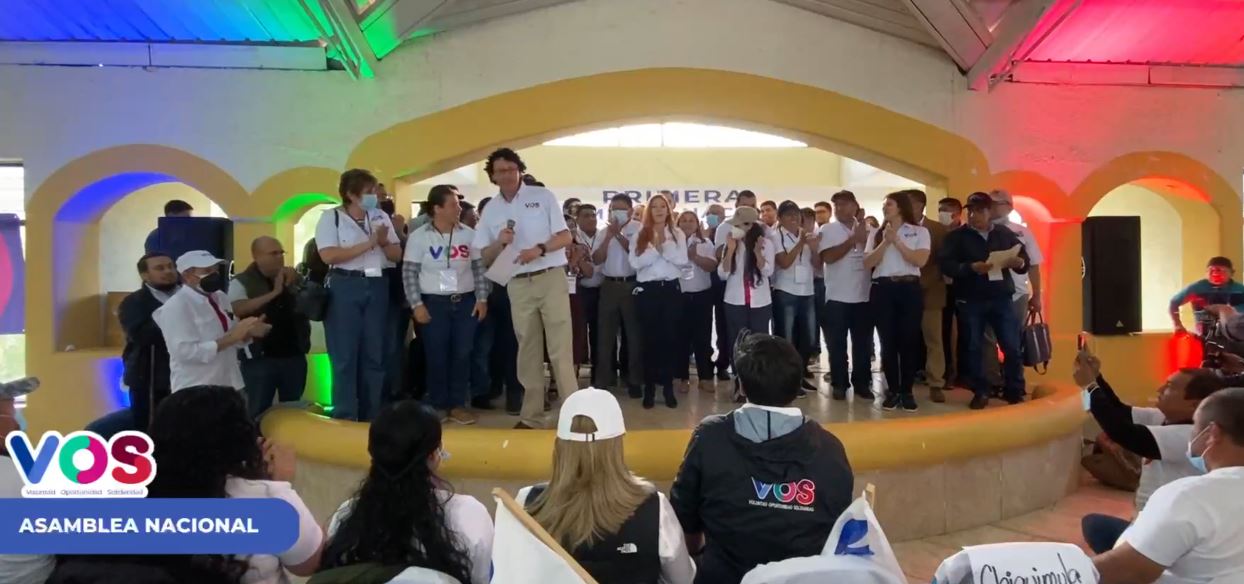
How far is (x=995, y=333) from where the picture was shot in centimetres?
493

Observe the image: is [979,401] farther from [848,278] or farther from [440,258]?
[440,258]

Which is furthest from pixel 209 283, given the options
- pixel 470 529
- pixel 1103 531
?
pixel 1103 531

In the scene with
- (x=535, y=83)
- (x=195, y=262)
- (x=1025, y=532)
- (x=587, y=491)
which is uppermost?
(x=535, y=83)

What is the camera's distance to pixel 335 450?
407cm

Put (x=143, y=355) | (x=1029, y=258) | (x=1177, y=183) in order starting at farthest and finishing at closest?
(x=1177, y=183) < (x=1029, y=258) < (x=143, y=355)

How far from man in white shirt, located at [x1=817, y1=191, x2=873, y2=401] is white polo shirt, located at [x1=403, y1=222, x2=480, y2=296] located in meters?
2.29

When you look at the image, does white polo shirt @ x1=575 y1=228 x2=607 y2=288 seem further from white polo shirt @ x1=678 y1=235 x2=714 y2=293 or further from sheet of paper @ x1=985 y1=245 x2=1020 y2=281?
sheet of paper @ x1=985 y1=245 x2=1020 y2=281

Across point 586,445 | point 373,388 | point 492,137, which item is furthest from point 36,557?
point 492,137

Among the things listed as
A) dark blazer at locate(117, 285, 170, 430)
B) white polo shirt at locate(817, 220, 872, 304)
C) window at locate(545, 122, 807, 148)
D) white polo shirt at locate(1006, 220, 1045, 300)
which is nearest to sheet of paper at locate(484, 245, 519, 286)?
dark blazer at locate(117, 285, 170, 430)

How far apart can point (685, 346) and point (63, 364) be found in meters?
4.87

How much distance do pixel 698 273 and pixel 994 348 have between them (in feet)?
6.57

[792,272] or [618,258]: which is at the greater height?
[618,258]

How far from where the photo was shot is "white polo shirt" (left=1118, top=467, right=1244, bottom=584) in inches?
72.4

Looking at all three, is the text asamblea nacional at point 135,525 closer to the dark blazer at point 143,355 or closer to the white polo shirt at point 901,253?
the dark blazer at point 143,355
